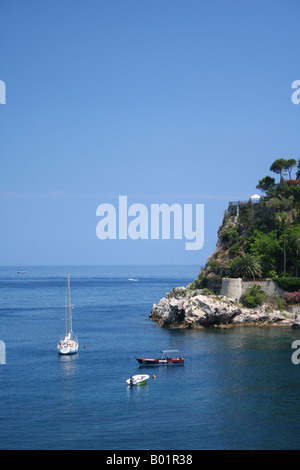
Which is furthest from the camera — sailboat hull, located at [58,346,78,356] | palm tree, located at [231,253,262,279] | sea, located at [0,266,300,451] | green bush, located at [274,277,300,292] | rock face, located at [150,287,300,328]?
palm tree, located at [231,253,262,279]

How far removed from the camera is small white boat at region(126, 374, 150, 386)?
50.3 metres

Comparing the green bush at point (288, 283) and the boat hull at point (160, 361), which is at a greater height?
the green bush at point (288, 283)

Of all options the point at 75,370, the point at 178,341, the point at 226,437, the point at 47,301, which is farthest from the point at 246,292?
the point at 47,301

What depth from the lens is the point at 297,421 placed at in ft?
133

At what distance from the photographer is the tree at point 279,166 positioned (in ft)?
360

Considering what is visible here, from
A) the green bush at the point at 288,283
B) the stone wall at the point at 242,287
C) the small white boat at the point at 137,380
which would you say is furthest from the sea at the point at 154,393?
the green bush at the point at 288,283

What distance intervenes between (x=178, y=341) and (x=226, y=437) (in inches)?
1357

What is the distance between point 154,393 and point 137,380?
2.88 meters

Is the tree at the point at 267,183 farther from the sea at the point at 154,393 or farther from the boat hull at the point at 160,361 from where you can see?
the boat hull at the point at 160,361

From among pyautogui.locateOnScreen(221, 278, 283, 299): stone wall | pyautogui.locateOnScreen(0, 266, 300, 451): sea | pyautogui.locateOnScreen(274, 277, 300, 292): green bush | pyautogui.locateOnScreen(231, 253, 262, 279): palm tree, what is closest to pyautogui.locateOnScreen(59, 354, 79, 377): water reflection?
pyautogui.locateOnScreen(0, 266, 300, 451): sea

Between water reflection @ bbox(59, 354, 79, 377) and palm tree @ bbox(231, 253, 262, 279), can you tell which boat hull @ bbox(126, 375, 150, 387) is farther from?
palm tree @ bbox(231, 253, 262, 279)
